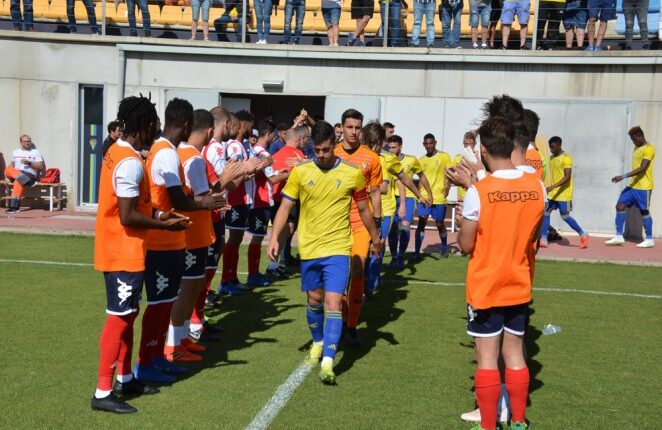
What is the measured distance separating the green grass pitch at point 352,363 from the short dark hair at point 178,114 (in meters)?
2.13

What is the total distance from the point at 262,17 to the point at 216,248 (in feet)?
39.3

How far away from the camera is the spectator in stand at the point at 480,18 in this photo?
19.5m

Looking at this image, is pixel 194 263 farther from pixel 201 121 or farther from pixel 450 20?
pixel 450 20

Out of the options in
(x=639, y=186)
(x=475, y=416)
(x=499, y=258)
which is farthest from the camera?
(x=639, y=186)

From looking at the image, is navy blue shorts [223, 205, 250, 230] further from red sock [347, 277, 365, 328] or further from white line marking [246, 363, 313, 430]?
white line marking [246, 363, 313, 430]

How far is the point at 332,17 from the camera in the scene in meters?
20.0

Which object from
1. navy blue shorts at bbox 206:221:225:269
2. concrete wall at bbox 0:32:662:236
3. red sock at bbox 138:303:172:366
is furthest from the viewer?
concrete wall at bbox 0:32:662:236

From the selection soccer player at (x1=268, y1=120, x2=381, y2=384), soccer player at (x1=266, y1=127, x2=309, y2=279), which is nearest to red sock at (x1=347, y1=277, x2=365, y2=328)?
soccer player at (x1=268, y1=120, x2=381, y2=384)

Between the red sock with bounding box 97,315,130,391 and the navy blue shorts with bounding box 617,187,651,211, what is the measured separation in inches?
520

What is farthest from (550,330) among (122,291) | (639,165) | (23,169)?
(23,169)

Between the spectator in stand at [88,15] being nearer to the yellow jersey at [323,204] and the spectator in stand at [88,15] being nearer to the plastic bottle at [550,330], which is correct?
the yellow jersey at [323,204]

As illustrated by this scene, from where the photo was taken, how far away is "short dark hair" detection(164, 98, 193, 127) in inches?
275

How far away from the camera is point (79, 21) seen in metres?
22.3

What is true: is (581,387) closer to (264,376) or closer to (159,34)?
(264,376)
